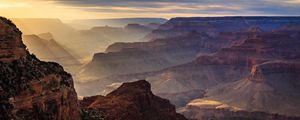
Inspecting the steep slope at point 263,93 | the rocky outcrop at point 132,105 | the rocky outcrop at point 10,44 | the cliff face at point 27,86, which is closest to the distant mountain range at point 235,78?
the steep slope at point 263,93

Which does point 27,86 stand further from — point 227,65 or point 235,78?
point 227,65

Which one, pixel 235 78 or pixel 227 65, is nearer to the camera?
pixel 235 78

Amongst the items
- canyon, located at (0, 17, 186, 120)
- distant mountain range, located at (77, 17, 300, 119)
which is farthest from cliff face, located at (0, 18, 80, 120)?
distant mountain range, located at (77, 17, 300, 119)

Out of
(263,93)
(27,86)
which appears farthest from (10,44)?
(263,93)

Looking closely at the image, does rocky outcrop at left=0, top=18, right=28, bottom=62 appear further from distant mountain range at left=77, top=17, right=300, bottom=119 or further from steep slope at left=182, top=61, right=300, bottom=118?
distant mountain range at left=77, top=17, right=300, bottom=119

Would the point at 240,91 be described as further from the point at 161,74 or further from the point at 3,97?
the point at 3,97

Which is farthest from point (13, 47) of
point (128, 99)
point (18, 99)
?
point (128, 99)
